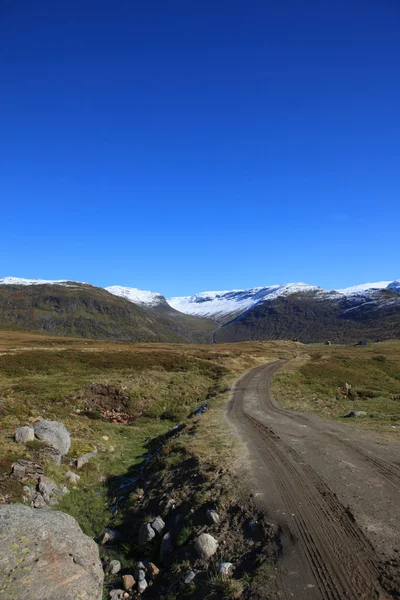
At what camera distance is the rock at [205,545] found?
31.5ft

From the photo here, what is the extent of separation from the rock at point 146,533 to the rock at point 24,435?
28.6 feet

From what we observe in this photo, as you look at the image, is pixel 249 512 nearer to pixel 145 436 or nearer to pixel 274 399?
pixel 145 436

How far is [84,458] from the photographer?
1903 cm

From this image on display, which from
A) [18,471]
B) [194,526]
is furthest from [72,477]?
[194,526]

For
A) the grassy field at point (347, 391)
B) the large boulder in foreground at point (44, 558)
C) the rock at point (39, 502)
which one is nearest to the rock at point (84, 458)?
the rock at point (39, 502)

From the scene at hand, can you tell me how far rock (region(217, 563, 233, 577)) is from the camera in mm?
8625

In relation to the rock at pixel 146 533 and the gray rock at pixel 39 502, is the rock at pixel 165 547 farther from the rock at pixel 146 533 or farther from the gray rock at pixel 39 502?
the gray rock at pixel 39 502

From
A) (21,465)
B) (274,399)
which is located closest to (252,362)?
(274,399)

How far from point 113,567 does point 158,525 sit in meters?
2.03

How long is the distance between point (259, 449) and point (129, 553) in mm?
8489

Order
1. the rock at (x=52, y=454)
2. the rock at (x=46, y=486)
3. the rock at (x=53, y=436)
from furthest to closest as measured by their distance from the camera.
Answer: the rock at (x=53, y=436), the rock at (x=52, y=454), the rock at (x=46, y=486)

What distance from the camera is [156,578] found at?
383 inches

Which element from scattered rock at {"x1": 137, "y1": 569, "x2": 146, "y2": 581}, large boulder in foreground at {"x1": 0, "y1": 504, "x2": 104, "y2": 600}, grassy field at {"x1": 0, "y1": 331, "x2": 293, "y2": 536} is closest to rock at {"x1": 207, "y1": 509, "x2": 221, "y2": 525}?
scattered rock at {"x1": 137, "y1": 569, "x2": 146, "y2": 581}

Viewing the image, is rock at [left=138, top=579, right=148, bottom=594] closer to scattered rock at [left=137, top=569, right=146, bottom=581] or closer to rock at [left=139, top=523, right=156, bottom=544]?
scattered rock at [left=137, top=569, right=146, bottom=581]
